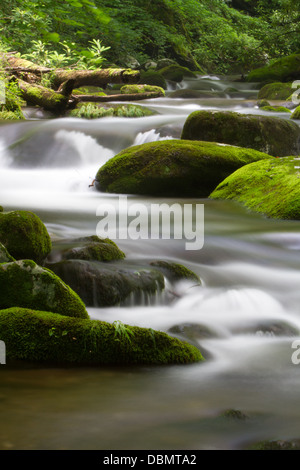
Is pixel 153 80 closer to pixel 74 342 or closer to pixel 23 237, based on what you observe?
pixel 23 237

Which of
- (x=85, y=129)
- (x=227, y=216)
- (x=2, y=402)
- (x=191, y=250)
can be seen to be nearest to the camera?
(x=2, y=402)

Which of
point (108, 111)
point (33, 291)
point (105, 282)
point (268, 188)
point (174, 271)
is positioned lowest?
point (33, 291)

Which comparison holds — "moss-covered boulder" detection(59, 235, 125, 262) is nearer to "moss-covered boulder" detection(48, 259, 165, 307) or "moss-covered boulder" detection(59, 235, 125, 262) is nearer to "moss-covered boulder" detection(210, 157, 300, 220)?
"moss-covered boulder" detection(48, 259, 165, 307)

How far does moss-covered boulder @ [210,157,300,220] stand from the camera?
704cm

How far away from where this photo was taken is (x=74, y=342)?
289 centimetres

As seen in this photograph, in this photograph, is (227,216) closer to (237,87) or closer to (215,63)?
(237,87)

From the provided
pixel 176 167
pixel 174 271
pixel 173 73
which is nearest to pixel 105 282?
pixel 174 271

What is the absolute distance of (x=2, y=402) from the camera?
7.54 ft

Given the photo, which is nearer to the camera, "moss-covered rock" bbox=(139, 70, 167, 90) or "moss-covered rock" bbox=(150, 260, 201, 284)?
"moss-covered rock" bbox=(150, 260, 201, 284)

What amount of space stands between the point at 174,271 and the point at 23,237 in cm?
125

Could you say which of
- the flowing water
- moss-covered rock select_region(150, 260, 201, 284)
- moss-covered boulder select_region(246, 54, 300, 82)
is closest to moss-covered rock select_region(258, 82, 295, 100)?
moss-covered boulder select_region(246, 54, 300, 82)

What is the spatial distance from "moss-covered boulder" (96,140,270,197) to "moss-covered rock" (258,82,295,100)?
376 inches

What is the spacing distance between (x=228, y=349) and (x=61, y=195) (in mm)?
6277
